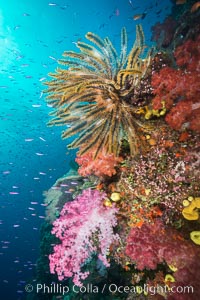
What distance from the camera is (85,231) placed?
16.6 ft

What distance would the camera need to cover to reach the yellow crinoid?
4555 millimetres

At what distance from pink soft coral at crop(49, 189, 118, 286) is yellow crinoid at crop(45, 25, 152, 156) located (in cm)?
124

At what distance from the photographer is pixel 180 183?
14.3 ft

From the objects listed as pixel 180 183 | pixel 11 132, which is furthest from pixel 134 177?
pixel 11 132

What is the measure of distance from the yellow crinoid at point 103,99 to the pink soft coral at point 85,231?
1244 millimetres

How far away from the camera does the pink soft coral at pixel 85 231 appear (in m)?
5.00

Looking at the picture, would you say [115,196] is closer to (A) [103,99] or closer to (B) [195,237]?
(B) [195,237]

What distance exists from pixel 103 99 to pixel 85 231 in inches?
109

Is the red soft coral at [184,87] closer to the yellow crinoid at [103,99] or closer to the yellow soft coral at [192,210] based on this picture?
the yellow crinoid at [103,99]

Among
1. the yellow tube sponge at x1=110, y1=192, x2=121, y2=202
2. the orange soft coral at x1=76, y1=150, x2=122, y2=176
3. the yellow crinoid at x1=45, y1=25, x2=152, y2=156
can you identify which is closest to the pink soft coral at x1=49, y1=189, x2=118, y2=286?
the yellow tube sponge at x1=110, y1=192, x2=121, y2=202

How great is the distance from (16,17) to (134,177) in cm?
3534

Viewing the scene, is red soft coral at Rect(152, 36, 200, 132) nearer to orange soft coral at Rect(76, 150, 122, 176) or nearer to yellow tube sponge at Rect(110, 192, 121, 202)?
orange soft coral at Rect(76, 150, 122, 176)

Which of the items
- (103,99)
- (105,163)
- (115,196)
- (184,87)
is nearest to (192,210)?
(115,196)

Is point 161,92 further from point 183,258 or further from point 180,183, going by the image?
point 183,258
